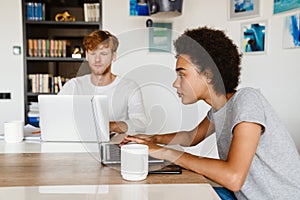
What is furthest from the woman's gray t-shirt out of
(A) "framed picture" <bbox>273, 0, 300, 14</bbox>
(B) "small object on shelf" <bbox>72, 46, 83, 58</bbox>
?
(B) "small object on shelf" <bbox>72, 46, 83, 58</bbox>

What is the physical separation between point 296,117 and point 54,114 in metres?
1.93

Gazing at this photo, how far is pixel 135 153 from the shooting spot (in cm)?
105

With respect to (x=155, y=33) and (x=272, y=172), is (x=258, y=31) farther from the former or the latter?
(x=272, y=172)

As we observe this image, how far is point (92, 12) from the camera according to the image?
3432mm

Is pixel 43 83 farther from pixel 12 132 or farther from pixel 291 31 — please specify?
pixel 291 31

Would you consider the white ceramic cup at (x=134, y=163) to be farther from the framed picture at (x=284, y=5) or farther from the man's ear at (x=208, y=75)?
the framed picture at (x=284, y=5)

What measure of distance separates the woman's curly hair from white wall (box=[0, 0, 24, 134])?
2.50 metres

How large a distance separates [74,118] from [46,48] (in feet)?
6.75

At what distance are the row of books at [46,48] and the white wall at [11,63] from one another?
0.11 meters

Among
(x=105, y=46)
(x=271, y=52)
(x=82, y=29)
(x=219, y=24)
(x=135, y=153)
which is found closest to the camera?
(x=135, y=153)

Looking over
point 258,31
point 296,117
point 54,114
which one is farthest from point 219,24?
point 54,114

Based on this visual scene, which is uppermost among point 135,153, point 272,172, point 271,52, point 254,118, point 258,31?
point 258,31

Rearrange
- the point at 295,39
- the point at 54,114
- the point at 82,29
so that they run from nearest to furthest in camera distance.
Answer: the point at 54,114 → the point at 295,39 → the point at 82,29

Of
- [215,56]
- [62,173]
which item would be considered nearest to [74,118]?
→ [62,173]
